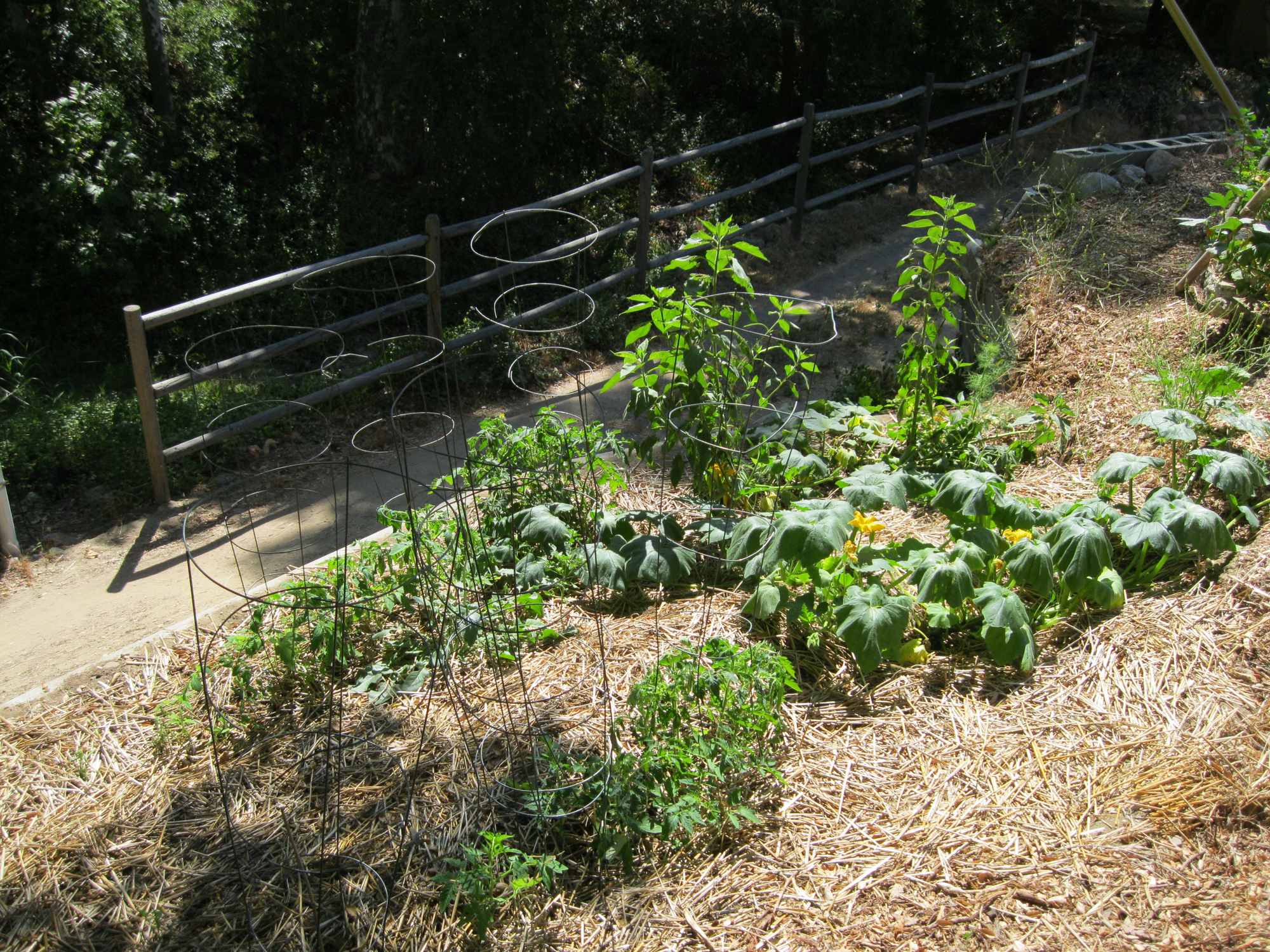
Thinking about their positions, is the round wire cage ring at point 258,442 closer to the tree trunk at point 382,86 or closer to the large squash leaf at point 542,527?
the large squash leaf at point 542,527

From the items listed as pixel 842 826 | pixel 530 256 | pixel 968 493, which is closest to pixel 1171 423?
pixel 968 493

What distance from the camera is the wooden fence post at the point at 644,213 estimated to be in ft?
25.0

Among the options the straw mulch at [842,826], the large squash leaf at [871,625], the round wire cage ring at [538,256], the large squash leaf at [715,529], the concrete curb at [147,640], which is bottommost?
the concrete curb at [147,640]

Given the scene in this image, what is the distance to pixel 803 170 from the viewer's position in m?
9.14

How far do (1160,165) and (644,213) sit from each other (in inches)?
171

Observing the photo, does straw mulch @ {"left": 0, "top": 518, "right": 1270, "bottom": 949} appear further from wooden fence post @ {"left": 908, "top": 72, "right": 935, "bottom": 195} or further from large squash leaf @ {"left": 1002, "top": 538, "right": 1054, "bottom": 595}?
wooden fence post @ {"left": 908, "top": 72, "right": 935, "bottom": 195}

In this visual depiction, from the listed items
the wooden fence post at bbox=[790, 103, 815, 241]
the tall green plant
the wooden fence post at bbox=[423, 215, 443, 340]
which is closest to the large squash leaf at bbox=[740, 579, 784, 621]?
the tall green plant

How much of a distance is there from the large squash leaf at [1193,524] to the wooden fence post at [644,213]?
4847 mm

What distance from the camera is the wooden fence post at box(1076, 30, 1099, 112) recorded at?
42.1 ft

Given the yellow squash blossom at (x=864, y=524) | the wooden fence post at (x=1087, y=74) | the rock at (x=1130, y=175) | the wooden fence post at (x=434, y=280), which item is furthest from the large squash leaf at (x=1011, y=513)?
the wooden fence post at (x=1087, y=74)

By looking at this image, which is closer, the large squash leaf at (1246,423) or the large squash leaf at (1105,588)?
the large squash leaf at (1105,588)

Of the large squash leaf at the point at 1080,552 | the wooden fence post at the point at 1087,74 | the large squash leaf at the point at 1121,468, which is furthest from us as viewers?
the wooden fence post at the point at 1087,74

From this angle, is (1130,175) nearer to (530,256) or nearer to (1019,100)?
(1019,100)

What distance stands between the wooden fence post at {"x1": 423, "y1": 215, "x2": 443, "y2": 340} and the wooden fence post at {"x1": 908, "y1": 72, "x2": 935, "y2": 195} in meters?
6.10
